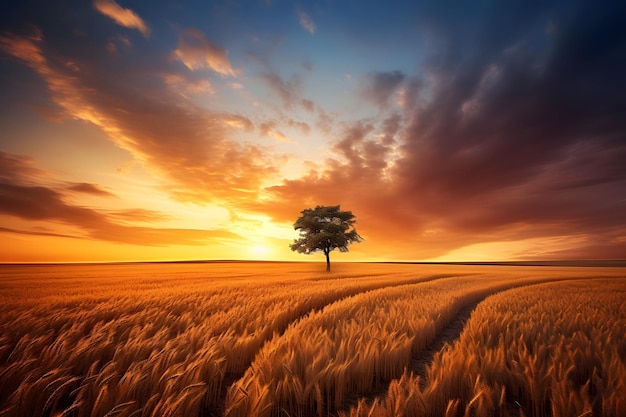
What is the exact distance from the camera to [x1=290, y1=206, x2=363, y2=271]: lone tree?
129 ft

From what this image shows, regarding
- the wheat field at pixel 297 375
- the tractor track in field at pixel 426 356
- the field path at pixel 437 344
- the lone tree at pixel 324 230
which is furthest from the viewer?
the lone tree at pixel 324 230

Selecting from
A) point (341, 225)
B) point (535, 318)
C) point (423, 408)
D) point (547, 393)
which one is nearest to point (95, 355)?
point (423, 408)

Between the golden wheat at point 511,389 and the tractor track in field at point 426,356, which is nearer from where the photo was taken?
the golden wheat at point 511,389

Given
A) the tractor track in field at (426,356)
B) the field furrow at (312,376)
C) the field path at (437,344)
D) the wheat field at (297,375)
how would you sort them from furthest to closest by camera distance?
the field path at (437,344)
the tractor track in field at (426,356)
the field furrow at (312,376)
the wheat field at (297,375)

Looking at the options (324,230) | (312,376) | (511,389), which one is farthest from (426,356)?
(324,230)

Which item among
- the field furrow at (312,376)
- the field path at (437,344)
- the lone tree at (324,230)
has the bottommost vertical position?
the field path at (437,344)

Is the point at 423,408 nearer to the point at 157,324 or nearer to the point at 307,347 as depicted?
the point at 307,347

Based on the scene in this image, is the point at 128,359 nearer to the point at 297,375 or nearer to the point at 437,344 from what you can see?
the point at 297,375

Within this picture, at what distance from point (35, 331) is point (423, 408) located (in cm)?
705

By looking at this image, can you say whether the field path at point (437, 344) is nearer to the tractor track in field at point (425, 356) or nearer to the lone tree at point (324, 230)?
the tractor track in field at point (425, 356)

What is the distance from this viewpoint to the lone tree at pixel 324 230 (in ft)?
129

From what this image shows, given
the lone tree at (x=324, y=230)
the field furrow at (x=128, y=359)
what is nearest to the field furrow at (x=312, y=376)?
the field furrow at (x=128, y=359)

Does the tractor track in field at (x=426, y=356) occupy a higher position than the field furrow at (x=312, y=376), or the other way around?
the field furrow at (x=312, y=376)

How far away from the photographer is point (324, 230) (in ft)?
131
